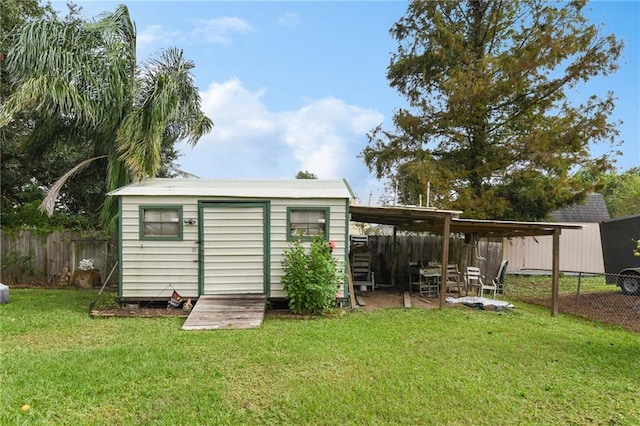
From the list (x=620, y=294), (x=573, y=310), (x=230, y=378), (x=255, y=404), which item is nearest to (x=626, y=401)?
(x=255, y=404)

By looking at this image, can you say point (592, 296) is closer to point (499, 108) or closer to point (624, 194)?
point (499, 108)

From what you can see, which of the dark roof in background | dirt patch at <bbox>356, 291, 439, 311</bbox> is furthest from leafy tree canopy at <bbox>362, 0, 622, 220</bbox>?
the dark roof in background

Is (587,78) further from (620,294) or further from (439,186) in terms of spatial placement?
(620,294)

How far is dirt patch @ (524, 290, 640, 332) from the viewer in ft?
22.3

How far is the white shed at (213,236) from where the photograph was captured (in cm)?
691

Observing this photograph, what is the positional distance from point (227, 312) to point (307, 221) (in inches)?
86.4

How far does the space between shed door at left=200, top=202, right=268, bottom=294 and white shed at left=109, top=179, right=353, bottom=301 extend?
18 mm

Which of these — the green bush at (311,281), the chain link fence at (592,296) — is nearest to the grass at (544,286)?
the chain link fence at (592,296)

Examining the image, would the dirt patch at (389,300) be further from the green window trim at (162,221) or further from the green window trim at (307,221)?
the green window trim at (162,221)

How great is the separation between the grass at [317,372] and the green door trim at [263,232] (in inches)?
39.1

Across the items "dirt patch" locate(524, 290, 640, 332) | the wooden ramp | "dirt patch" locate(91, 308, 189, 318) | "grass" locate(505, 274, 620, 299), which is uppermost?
the wooden ramp

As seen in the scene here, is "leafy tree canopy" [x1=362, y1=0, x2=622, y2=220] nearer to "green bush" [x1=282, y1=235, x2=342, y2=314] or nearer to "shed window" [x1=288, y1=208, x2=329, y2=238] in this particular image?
"shed window" [x1=288, y1=208, x2=329, y2=238]

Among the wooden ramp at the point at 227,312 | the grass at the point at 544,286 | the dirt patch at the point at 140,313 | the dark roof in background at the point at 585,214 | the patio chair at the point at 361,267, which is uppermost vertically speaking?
the dark roof in background at the point at 585,214

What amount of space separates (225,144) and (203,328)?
907 centimetres
